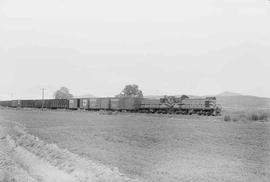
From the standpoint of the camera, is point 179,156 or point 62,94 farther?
point 62,94

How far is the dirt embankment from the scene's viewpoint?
1238cm

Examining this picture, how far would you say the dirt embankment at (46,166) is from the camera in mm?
12383

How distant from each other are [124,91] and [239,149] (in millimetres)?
97100

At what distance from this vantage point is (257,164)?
43.5 ft

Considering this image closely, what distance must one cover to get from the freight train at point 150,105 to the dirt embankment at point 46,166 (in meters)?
34.2

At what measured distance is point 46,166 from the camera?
50.7 ft

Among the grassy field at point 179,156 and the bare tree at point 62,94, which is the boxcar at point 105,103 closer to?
the grassy field at point 179,156

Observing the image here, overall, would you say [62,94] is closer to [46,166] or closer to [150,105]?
[150,105]

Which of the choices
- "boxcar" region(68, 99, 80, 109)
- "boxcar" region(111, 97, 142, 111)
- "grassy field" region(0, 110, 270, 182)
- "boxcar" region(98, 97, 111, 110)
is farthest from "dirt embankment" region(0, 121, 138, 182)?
"boxcar" region(68, 99, 80, 109)

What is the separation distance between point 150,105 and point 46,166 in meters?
44.7

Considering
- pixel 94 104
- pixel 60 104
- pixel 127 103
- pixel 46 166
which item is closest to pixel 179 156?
pixel 46 166

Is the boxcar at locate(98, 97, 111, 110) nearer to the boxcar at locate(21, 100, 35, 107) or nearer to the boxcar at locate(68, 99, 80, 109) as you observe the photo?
the boxcar at locate(68, 99, 80, 109)

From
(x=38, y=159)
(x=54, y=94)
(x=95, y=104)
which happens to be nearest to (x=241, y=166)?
(x=38, y=159)

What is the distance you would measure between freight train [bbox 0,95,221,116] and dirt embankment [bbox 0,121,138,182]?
3419 cm
